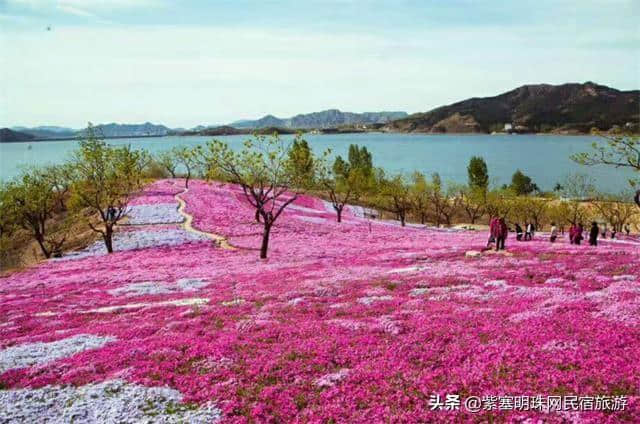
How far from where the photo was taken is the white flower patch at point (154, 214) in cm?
6425

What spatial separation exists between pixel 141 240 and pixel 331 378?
4485 centimetres

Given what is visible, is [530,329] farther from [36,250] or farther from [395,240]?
[36,250]

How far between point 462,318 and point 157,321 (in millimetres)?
13601

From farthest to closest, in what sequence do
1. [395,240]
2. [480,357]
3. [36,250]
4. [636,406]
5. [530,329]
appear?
[36,250], [395,240], [530,329], [480,357], [636,406]

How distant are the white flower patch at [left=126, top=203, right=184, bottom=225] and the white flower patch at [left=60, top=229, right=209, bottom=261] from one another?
7.16 meters

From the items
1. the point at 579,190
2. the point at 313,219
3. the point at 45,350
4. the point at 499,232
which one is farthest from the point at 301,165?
the point at 579,190

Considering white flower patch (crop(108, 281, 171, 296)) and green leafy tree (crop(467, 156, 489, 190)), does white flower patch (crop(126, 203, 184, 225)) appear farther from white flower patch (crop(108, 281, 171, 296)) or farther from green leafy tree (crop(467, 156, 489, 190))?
green leafy tree (crop(467, 156, 489, 190))

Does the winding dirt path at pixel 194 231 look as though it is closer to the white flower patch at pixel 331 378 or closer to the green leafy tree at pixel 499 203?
the white flower patch at pixel 331 378

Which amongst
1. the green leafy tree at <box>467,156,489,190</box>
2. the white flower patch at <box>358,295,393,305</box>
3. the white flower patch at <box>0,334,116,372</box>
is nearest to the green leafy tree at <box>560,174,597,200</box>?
the green leafy tree at <box>467,156,489,190</box>

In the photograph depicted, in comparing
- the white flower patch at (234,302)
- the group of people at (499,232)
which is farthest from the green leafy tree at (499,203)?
the white flower patch at (234,302)

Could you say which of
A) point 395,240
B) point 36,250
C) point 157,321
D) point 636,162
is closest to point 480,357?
point 157,321

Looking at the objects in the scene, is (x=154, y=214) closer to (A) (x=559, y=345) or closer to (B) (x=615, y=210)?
(A) (x=559, y=345)

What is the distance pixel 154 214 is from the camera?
2697 inches

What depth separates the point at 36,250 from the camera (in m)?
62.7
